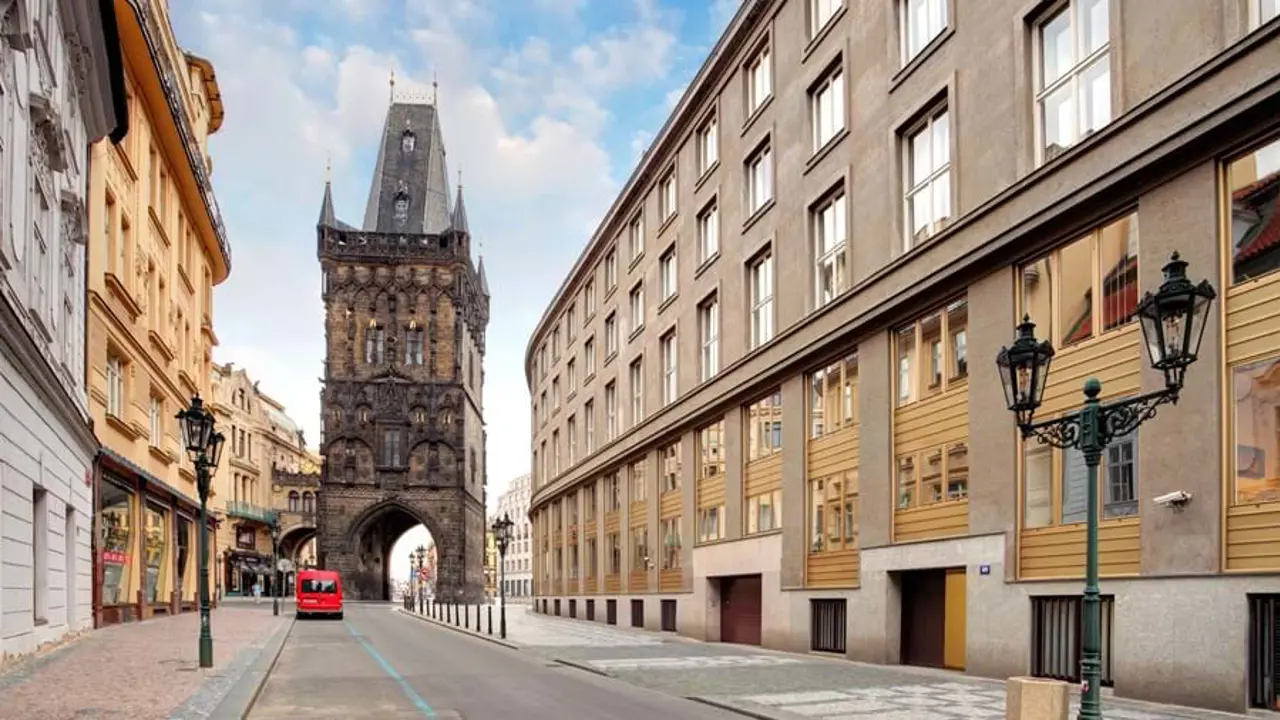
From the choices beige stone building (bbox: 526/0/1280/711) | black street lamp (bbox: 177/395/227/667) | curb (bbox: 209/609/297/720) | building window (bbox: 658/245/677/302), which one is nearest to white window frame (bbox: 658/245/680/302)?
building window (bbox: 658/245/677/302)

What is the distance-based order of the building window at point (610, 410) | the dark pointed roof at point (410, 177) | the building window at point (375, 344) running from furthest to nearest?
the dark pointed roof at point (410, 177) < the building window at point (375, 344) < the building window at point (610, 410)

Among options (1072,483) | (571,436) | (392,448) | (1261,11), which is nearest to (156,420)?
(571,436)

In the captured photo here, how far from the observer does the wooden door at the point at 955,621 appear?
1884cm

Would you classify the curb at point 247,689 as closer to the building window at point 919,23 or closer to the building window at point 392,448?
the building window at point 919,23

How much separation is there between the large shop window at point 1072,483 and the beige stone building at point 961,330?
0.17 ft

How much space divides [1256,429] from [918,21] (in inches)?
Result: 425

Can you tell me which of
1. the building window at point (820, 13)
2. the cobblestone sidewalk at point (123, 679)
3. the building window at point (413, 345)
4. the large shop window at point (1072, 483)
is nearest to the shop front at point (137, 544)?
the cobblestone sidewalk at point (123, 679)

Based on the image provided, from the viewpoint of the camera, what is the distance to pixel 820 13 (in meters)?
25.0

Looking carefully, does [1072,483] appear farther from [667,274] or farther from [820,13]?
[667,274]

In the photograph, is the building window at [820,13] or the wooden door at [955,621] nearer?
the wooden door at [955,621]

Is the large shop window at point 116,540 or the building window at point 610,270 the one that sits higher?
the building window at point 610,270

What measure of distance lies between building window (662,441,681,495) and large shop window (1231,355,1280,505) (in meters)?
22.0

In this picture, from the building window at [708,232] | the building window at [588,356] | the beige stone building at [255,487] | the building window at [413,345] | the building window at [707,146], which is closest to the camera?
the building window at [708,232]

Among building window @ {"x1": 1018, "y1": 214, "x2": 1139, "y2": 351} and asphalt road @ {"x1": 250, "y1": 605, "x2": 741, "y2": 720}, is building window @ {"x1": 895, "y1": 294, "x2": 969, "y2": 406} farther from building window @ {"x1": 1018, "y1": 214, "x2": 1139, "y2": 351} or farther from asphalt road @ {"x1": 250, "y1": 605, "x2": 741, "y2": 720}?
asphalt road @ {"x1": 250, "y1": 605, "x2": 741, "y2": 720}
